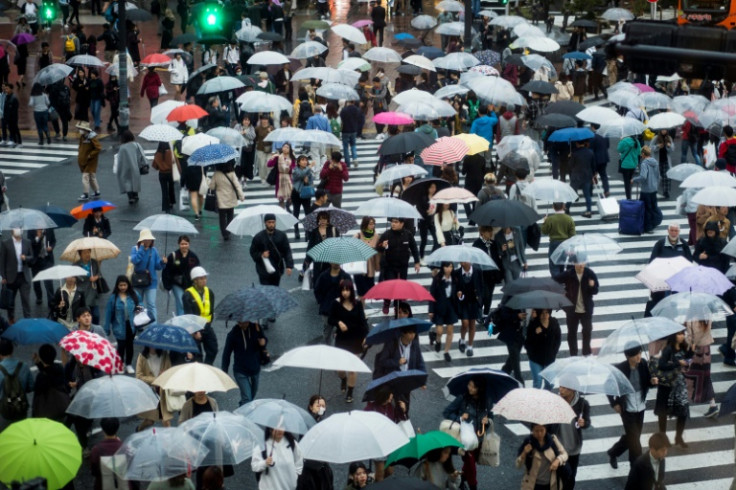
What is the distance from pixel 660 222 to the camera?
24.3m

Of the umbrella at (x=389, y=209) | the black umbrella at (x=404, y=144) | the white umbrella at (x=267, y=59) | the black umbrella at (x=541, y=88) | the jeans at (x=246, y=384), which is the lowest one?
the jeans at (x=246, y=384)

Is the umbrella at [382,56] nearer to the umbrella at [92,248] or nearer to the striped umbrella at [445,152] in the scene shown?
the striped umbrella at [445,152]

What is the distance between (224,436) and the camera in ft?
39.0

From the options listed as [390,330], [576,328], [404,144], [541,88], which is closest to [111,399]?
[390,330]

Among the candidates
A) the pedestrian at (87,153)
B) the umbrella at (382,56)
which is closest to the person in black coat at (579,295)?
the pedestrian at (87,153)

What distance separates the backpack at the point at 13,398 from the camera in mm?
14180

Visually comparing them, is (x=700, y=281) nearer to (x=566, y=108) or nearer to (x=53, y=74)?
(x=566, y=108)

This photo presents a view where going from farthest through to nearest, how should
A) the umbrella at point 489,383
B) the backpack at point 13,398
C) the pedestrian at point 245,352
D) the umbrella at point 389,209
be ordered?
the umbrella at point 389,209 → the pedestrian at point 245,352 → the backpack at point 13,398 → the umbrella at point 489,383

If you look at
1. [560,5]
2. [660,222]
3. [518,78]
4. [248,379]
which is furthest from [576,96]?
[248,379]

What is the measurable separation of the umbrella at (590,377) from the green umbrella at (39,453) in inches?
199

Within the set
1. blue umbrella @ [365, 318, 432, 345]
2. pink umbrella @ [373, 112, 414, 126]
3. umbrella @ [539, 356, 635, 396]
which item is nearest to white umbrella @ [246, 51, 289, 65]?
pink umbrella @ [373, 112, 414, 126]

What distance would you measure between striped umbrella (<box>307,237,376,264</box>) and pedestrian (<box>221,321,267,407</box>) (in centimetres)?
194

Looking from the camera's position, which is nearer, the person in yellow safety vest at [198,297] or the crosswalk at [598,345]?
the crosswalk at [598,345]

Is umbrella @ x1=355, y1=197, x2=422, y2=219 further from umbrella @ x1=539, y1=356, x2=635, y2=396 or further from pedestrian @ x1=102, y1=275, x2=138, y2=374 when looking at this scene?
umbrella @ x1=539, y1=356, x2=635, y2=396
